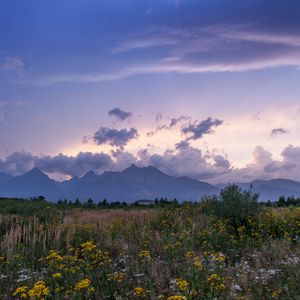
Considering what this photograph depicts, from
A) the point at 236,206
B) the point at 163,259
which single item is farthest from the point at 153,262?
the point at 236,206

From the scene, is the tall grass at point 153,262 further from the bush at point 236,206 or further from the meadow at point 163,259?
the bush at point 236,206

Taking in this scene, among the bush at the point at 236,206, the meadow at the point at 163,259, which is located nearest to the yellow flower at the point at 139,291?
the meadow at the point at 163,259

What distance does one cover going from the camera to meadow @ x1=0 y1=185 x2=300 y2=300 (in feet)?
A: 24.8

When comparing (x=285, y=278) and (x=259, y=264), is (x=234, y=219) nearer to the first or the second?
(x=259, y=264)

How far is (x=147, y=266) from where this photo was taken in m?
9.35

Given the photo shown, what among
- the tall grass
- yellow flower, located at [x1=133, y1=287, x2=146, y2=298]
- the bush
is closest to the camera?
yellow flower, located at [x1=133, y1=287, x2=146, y2=298]

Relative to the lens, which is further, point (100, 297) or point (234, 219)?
point (234, 219)

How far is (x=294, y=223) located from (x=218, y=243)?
422cm

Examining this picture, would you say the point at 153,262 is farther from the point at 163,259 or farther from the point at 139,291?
the point at 139,291

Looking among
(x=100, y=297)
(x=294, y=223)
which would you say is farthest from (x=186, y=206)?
(x=100, y=297)

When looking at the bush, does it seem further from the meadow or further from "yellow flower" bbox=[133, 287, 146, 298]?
"yellow flower" bbox=[133, 287, 146, 298]

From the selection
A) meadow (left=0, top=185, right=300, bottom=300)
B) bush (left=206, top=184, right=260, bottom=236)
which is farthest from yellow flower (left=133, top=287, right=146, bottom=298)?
bush (left=206, top=184, right=260, bottom=236)

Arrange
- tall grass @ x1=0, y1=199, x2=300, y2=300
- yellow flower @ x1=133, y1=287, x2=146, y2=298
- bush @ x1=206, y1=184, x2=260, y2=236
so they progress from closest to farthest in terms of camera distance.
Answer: yellow flower @ x1=133, y1=287, x2=146, y2=298
tall grass @ x1=0, y1=199, x2=300, y2=300
bush @ x1=206, y1=184, x2=260, y2=236

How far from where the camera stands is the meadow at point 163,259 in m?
7.55
